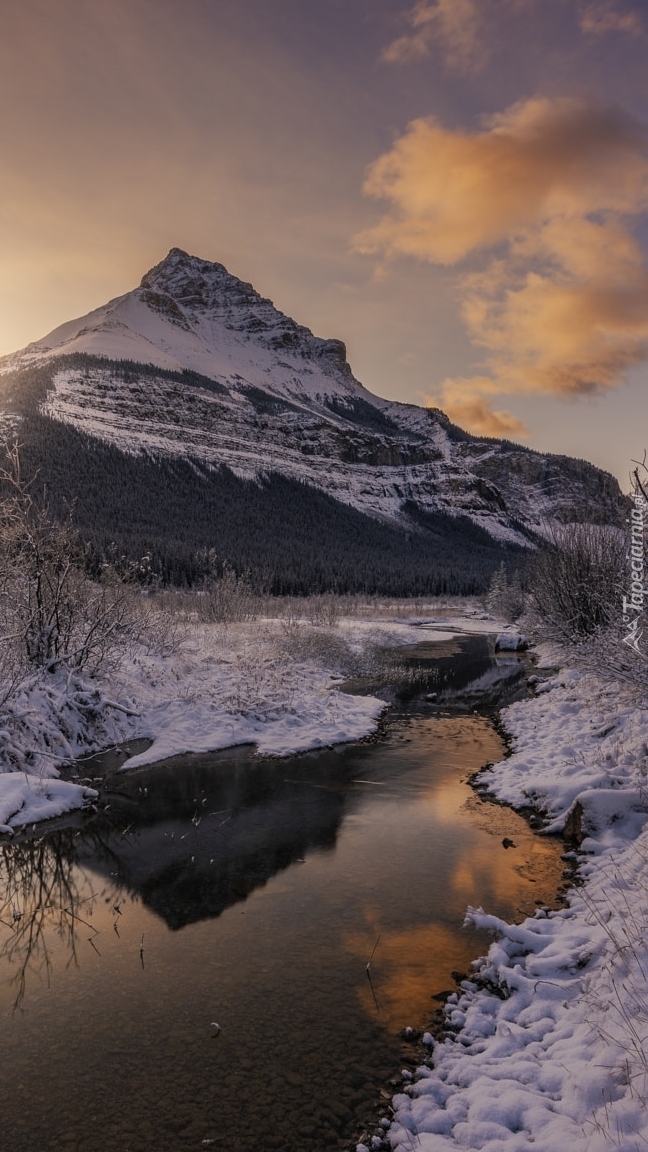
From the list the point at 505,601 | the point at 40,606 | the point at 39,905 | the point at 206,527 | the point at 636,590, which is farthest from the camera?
the point at 206,527

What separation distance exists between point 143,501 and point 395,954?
452 ft

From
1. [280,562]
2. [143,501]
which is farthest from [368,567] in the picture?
[143,501]

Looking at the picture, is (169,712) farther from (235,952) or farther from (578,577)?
(578,577)

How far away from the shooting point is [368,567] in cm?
13962

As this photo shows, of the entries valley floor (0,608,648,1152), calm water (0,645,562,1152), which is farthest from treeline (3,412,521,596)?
calm water (0,645,562,1152)

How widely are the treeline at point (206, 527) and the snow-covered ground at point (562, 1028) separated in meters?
80.2

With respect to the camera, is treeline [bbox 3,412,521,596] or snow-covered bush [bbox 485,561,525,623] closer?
snow-covered bush [bbox 485,561,525,623]

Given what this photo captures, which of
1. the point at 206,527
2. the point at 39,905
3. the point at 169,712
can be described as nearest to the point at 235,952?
the point at 39,905

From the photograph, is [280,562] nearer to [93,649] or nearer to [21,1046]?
[93,649]

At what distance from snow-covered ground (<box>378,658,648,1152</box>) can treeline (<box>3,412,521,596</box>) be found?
8016 cm

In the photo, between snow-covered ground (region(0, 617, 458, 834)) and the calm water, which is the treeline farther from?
the calm water

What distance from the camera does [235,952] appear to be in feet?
25.4

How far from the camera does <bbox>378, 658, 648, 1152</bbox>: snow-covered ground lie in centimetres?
455

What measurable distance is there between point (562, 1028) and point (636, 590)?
773 centimetres
